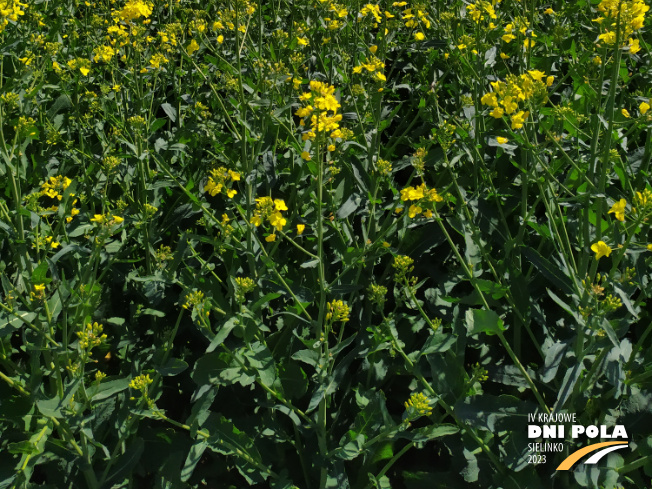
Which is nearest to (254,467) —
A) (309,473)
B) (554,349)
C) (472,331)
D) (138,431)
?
(309,473)

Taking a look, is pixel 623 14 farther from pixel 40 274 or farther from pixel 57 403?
pixel 57 403

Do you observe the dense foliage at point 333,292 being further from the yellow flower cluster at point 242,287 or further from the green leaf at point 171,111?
the green leaf at point 171,111

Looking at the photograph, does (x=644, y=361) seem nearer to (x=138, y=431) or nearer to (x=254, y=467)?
(x=254, y=467)

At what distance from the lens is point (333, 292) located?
2361mm

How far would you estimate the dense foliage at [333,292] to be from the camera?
2.12 m

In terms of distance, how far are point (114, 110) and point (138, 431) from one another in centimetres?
189

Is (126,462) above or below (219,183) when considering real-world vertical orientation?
below

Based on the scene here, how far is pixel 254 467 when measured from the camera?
236cm

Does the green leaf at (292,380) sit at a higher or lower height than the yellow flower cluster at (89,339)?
lower

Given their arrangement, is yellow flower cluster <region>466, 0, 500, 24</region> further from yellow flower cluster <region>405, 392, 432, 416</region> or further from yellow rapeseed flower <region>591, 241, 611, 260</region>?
yellow flower cluster <region>405, 392, 432, 416</region>

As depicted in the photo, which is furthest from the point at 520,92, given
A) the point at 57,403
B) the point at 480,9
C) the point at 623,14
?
the point at 57,403

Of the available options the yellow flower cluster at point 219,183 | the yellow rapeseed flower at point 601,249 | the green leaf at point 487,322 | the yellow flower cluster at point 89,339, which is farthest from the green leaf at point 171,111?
the yellow rapeseed flower at point 601,249

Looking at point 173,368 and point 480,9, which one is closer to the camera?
point 173,368

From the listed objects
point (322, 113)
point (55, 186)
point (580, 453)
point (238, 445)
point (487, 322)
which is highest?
point (322, 113)
